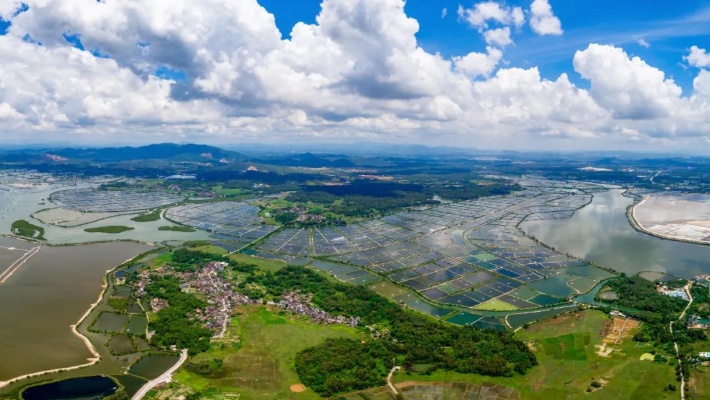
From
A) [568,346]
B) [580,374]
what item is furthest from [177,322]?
[568,346]

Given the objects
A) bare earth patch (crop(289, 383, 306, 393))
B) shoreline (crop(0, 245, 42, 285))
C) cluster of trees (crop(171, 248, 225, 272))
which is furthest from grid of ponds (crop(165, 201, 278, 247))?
bare earth patch (crop(289, 383, 306, 393))

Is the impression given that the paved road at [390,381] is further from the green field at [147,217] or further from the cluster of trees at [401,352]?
the green field at [147,217]

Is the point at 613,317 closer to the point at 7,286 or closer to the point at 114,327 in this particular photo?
the point at 114,327

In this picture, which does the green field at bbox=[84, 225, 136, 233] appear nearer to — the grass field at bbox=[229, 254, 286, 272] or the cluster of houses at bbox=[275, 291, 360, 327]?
the grass field at bbox=[229, 254, 286, 272]

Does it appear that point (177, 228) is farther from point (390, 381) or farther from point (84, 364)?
point (390, 381)

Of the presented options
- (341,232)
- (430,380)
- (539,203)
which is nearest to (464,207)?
(539,203)

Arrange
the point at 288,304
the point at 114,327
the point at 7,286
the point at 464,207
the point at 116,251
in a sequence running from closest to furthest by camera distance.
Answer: the point at 114,327
the point at 288,304
the point at 7,286
the point at 116,251
the point at 464,207
